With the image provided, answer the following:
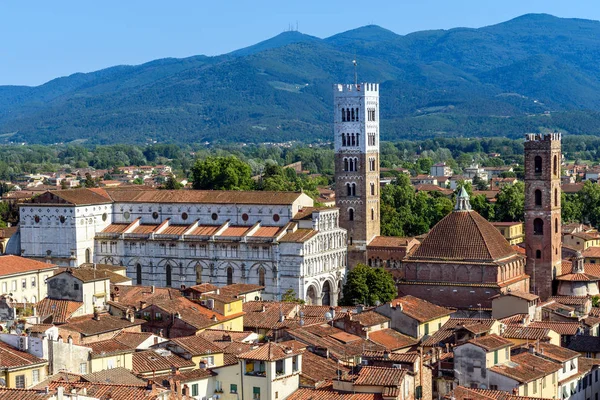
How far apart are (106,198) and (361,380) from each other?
175 feet

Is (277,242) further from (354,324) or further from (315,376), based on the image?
(315,376)

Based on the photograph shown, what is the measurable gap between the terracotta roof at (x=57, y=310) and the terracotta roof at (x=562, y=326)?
20.2 meters

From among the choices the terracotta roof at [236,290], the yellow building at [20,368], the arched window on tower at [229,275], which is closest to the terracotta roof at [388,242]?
the arched window on tower at [229,275]

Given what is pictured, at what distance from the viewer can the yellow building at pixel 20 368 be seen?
36.5 metres

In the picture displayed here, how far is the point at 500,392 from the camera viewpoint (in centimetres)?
3700

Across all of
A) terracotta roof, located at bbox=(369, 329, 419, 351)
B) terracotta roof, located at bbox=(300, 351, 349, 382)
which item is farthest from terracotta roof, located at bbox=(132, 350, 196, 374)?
terracotta roof, located at bbox=(369, 329, 419, 351)

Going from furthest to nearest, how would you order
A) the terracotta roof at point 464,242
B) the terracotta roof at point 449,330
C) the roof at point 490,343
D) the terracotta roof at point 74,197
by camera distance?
the terracotta roof at point 74,197 → the terracotta roof at point 464,242 → the terracotta roof at point 449,330 → the roof at point 490,343

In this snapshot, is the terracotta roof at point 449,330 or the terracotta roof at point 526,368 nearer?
the terracotta roof at point 526,368

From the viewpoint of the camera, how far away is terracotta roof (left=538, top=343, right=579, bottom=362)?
43.3 meters

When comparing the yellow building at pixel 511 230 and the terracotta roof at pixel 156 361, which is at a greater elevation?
the terracotta roof at pixel 156 361

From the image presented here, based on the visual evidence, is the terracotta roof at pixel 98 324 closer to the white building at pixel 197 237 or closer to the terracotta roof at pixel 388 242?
the white building at pixel 197 237

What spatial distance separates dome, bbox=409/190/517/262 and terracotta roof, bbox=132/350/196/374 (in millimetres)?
33075

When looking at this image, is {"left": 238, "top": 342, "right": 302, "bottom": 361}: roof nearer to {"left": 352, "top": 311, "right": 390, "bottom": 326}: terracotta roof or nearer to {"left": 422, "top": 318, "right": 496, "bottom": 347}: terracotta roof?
{"left": 422, "top": 318, "right": 496, "bottom": 347}: terracotta roof

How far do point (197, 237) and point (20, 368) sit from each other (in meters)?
43.9
